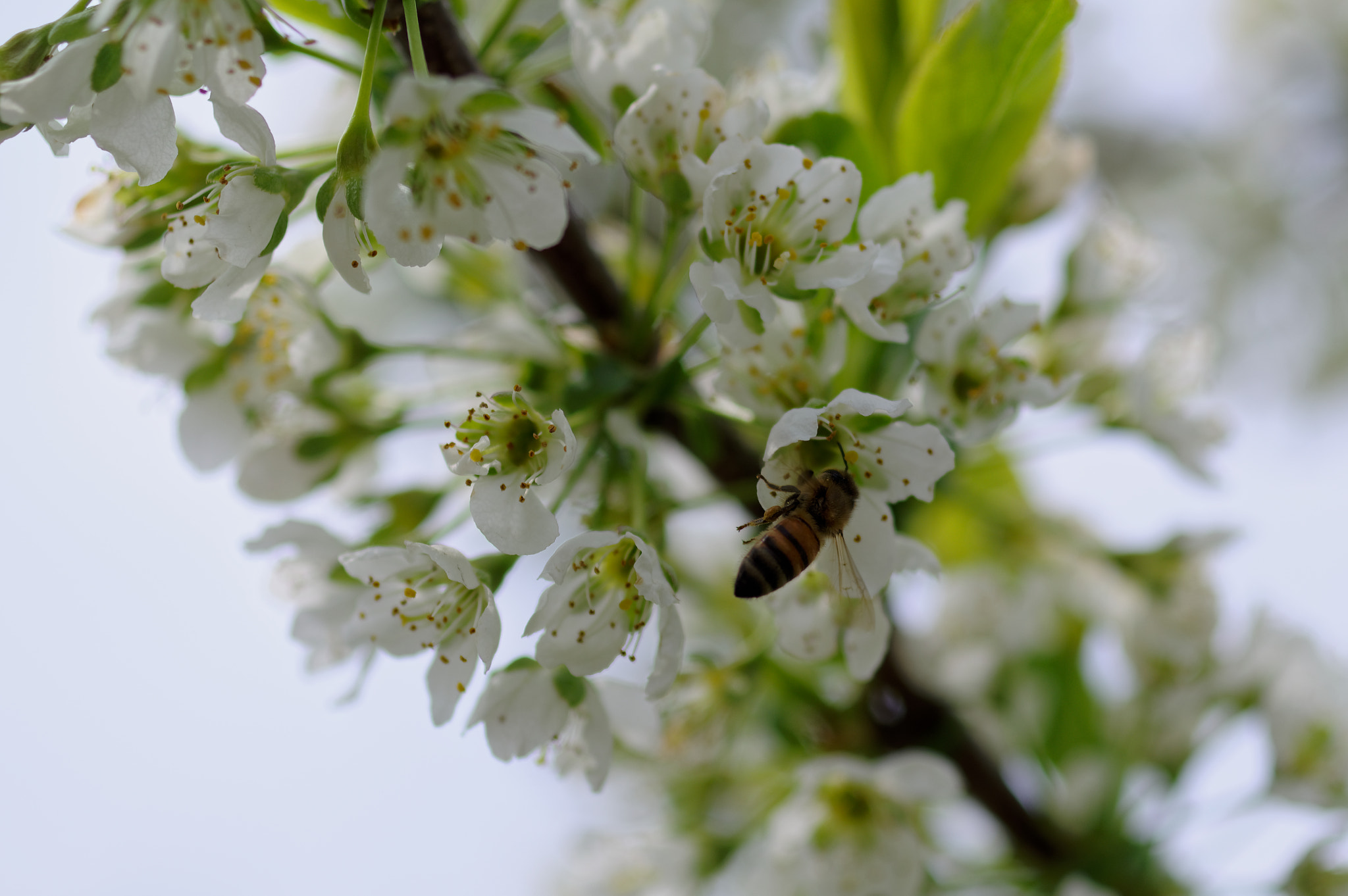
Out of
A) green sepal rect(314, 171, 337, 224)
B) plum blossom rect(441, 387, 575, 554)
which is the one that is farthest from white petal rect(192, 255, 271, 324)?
plum blossom rect(441, 387, 575, 554)

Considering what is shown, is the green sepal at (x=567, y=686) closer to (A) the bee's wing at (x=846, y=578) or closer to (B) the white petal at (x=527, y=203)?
(A) the bee's wing at (x=846, y=578)

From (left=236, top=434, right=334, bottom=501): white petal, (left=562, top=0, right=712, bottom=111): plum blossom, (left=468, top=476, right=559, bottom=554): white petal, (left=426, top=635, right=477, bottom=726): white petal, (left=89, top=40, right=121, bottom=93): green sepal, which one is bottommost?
(left=426, top=635, right=477, bottom=726): white petal

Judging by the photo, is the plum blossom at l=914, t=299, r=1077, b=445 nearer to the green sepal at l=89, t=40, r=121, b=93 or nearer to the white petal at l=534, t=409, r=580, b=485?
the white petal at l=534, t=409, r=580, b=485

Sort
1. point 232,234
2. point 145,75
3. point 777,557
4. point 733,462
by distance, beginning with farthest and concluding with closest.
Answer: point 733,462 → point 777,557 → point 232,234 → point 145,75

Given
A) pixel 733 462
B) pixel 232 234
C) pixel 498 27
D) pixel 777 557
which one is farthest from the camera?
pixel 733 462

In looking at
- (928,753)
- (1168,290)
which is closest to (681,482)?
(928,753)

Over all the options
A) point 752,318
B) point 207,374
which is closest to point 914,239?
point 752,318

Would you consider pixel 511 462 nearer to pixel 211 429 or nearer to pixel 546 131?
pixel 546 131
